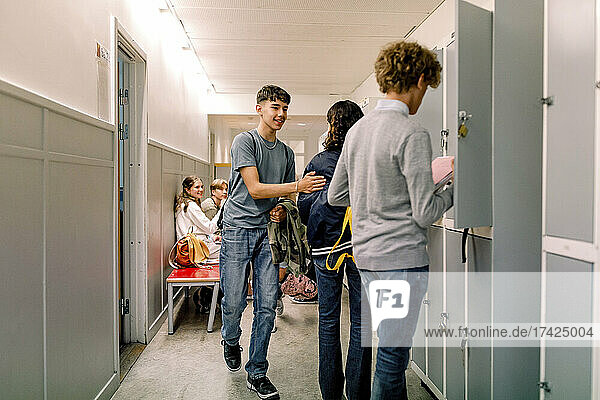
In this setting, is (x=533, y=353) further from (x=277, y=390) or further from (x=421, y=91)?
(x=277, y=390)

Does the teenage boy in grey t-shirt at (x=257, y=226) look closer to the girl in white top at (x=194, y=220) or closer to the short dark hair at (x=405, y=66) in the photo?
the short dark hair at (x=405, y=66)

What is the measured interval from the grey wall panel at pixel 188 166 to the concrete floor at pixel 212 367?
209 cm

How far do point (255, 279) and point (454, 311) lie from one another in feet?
3.48

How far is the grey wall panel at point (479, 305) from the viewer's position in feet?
6.70

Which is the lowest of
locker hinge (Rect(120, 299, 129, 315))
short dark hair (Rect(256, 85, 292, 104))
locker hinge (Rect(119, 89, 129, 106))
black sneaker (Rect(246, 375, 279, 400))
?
black sneaker (Rect(246, 375, 279, 400))

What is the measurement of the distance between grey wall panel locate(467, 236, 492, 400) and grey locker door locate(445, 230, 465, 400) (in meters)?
0.08

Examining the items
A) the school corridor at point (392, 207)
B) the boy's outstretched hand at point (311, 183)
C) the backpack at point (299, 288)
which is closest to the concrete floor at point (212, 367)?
the school corridor at point (392, 207)

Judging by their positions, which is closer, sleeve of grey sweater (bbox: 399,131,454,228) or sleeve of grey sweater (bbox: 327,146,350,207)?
sleeve of grey sweater (bbox: 399,131,454,228)

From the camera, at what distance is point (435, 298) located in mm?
2650

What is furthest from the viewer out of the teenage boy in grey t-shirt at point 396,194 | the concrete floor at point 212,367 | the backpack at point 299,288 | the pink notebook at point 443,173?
the backpack at point 299,288

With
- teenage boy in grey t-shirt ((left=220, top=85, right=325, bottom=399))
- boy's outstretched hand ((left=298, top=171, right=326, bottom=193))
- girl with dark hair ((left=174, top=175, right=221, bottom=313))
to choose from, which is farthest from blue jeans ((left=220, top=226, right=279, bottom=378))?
girl with dark hair ((left=174, top=175, right=221, bottom=313))

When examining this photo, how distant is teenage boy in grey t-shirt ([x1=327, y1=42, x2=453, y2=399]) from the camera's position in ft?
5.65

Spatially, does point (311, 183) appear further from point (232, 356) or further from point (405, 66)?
point (232, 356)

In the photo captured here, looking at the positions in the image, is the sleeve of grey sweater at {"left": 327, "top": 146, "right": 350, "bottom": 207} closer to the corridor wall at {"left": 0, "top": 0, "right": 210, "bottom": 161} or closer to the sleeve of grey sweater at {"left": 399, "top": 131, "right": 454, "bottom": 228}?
the sleeve of grey sweater at {"left": 399, "top": 131, "right": 454, "bottom": 228}
